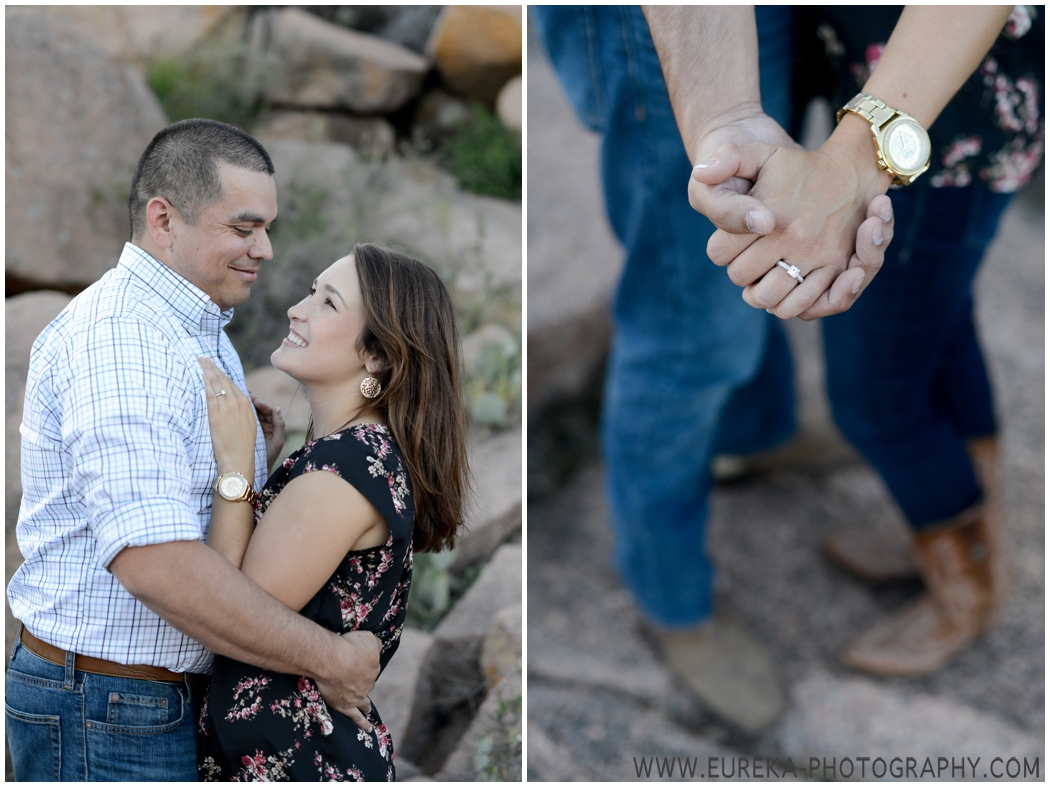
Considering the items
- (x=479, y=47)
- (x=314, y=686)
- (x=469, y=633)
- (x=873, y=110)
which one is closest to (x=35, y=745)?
(x=314, y=686)

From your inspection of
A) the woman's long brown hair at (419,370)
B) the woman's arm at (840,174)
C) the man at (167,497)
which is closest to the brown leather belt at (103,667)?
the man at (167,497)

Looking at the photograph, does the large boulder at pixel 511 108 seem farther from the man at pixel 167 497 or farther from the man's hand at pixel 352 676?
the man's hand at pixel 352 676

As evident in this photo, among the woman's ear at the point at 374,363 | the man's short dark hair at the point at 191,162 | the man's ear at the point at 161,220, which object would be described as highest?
the man's short dark hair at the point at 191,162

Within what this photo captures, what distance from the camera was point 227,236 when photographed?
1.29 metres

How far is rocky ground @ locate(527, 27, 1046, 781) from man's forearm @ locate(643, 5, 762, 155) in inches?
58.9

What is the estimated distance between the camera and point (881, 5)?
5.27 feet

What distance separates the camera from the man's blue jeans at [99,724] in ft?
4.13

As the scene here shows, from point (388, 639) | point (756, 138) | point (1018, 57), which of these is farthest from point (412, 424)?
point (1018, 57)

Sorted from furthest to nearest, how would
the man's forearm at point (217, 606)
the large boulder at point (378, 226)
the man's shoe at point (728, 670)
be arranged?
the large boulder at point (378, 226) → the man's shoe at point (728, 670) → the man's forearm at point (217, 606)

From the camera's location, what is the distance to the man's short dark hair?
1263 millimetres

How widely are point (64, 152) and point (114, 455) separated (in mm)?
1830

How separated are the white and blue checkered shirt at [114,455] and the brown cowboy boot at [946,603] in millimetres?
1860

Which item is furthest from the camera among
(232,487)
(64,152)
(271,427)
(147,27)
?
(147,27)

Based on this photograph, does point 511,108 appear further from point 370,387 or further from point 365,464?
point 365,464
